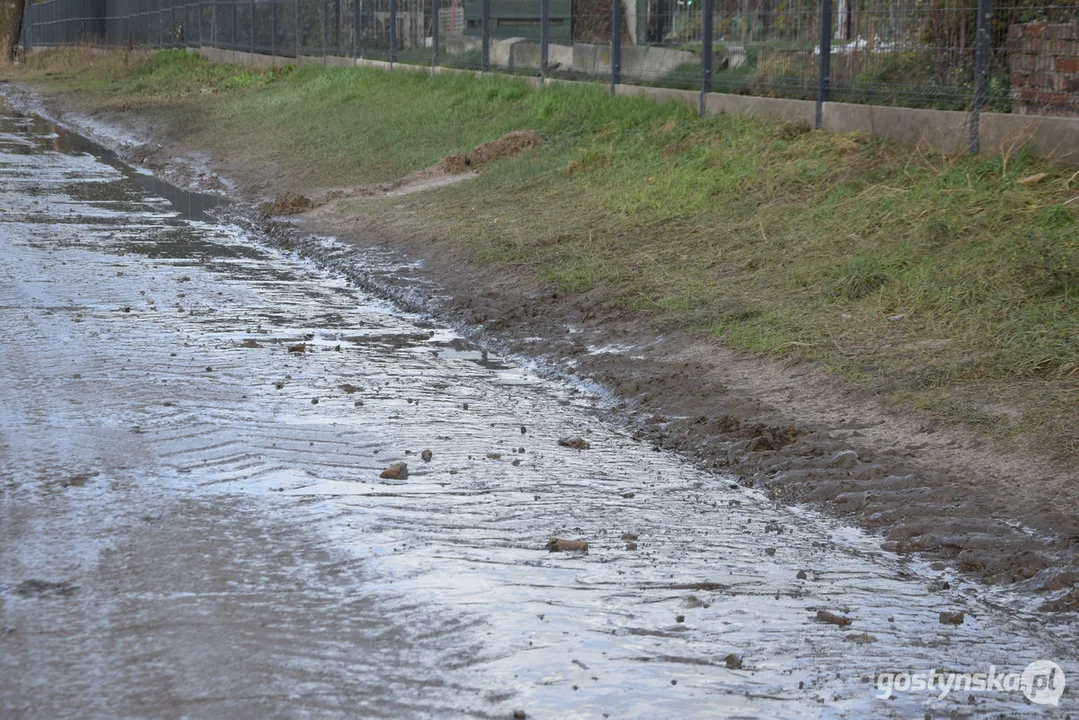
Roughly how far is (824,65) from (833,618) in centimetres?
877

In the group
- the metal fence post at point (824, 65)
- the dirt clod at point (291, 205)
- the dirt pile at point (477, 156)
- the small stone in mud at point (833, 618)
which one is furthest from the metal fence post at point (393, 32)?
the small stone in mud at point (833, 618)

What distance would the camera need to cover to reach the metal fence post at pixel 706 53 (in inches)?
561

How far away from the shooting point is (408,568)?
4848 millimetres

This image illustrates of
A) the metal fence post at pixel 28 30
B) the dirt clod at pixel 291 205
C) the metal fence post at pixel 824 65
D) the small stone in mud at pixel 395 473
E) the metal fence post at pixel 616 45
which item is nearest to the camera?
the small stone in mud at pixel 395 473

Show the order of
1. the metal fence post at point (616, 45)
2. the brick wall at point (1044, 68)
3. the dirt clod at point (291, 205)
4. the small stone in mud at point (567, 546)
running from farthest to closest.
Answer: the metal fence post at point (616, 45) → the dirt clod at point (291, 205) → the brick wall at point (1044, 68) → the small stone in mud at point (567, 546)

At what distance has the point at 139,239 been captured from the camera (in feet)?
41.6

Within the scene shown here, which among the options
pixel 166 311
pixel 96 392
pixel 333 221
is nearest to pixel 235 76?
pixel 333 221

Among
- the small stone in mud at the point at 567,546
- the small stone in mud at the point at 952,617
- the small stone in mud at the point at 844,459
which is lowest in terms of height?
the small stone in mud at the point at 952,617

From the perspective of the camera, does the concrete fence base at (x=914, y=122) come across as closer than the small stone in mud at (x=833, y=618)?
No

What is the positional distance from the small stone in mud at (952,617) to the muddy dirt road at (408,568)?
0.11 ft

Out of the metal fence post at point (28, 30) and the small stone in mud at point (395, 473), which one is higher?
the metal fence post at point (28, 30)

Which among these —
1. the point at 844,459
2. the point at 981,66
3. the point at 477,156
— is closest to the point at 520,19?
the point at 477,156

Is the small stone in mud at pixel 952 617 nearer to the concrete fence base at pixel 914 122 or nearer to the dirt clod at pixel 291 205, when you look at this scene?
the concrete fence base at pixel 914 122

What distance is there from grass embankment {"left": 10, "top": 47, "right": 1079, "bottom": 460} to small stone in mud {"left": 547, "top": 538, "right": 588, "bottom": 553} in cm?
213
